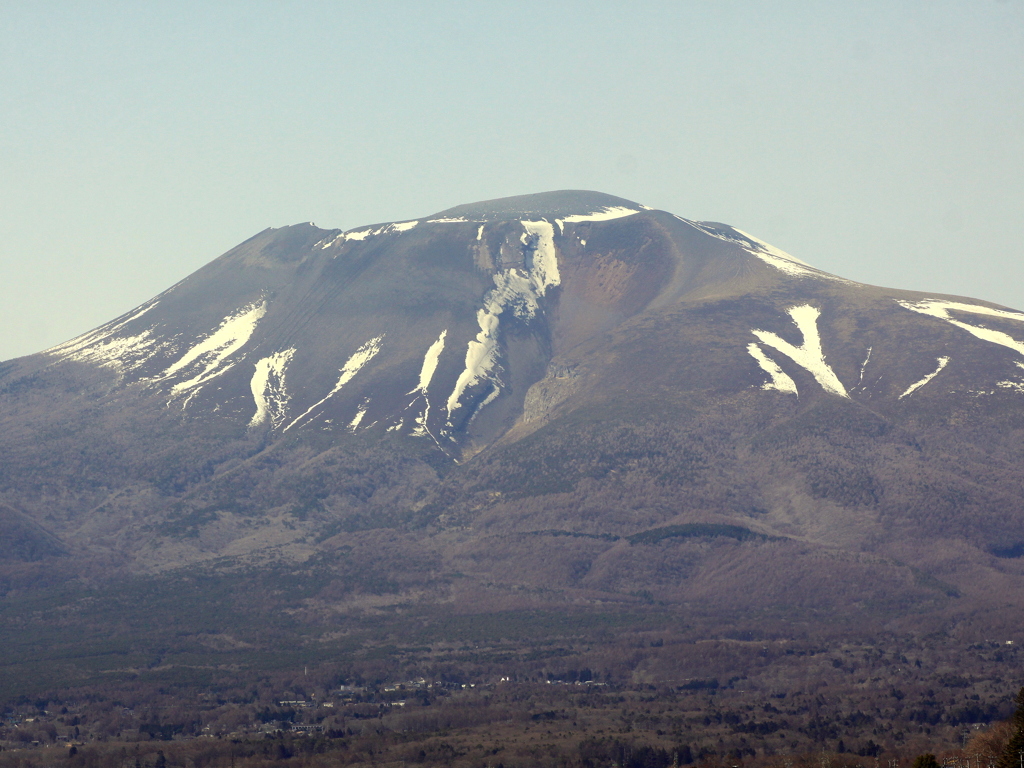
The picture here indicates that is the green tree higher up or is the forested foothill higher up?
the green tree

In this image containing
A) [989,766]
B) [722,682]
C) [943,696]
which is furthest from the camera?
[722,682]

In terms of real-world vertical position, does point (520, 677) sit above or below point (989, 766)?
below

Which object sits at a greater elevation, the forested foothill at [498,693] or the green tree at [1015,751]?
the green tree at [1015,751]

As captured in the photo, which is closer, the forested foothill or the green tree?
the green tree

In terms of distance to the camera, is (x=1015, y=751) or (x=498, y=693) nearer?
(x=1015, y=751)

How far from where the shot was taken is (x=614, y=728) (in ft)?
439

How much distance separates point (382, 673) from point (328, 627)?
3074 cm

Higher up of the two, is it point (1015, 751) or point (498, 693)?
point (1015, 751)

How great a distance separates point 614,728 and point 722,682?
1228 inches

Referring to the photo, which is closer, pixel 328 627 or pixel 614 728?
pixel 614 728

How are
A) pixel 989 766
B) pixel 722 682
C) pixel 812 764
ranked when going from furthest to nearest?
pixel 722 682 → pixel 812 764 → pixel 989 766

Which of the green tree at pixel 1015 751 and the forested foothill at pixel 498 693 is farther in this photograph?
the forested foothill at pixel 498 693

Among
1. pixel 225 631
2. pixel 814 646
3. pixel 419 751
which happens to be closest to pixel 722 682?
pixel 814 646

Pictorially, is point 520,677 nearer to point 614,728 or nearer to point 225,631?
point 614,728
